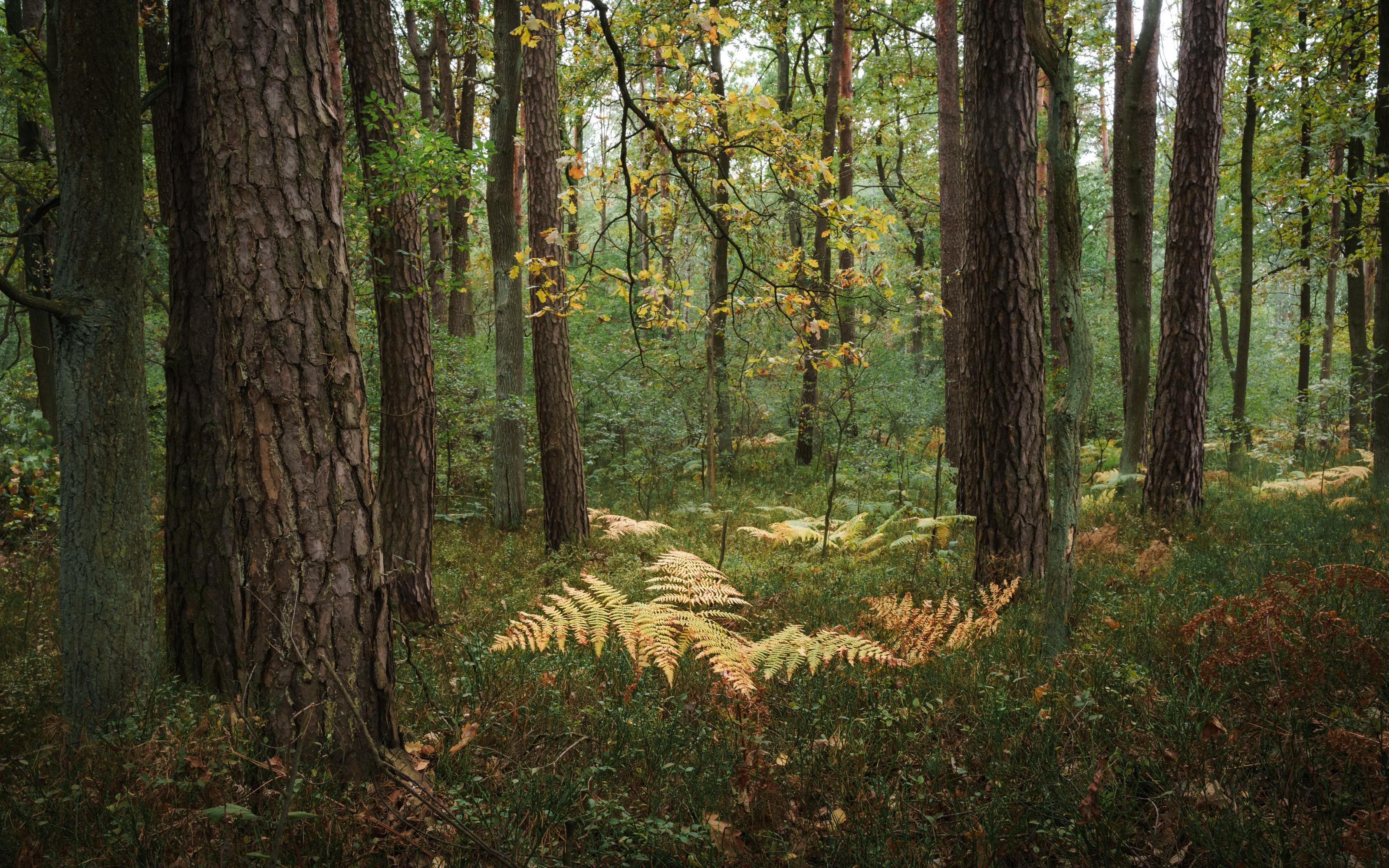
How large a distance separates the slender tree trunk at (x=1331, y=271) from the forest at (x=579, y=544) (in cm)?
325

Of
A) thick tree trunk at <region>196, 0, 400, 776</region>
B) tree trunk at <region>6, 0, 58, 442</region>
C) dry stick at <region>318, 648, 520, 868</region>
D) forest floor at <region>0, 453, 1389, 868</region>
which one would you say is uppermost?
tree trunk at <region>6, 0, 58, 442</region>

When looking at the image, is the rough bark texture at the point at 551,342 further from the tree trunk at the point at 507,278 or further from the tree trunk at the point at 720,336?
the tree trunk at the point at 720,336

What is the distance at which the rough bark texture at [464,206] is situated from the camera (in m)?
10.3

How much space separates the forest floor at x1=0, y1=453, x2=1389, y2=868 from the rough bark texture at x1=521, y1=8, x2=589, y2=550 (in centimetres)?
355

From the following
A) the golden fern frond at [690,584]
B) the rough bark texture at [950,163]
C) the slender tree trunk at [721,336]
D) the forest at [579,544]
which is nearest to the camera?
the forest at [579,544]

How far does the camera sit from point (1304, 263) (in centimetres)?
1420

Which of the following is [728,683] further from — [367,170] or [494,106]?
[494,106]

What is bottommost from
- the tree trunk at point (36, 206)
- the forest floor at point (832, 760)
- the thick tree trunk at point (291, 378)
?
the forest floor at point (832, 760)

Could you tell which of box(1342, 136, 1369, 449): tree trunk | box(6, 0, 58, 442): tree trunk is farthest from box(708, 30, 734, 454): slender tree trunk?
box(1342, 136, 1369, 449): tree trunk

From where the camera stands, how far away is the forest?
7.90 ft

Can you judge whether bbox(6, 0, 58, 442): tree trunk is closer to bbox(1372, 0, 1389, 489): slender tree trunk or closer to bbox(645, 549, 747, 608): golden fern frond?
bbox(645, 549, 747, 608): golden fern frond

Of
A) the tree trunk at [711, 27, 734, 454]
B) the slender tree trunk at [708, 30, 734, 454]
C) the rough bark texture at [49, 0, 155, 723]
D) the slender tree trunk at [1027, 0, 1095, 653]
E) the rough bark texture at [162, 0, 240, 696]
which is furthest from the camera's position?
the slender tree trunk at [708, 30, 734, 454]

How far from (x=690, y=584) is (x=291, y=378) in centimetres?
297

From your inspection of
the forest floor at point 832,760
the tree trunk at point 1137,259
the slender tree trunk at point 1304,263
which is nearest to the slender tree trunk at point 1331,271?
the slender tree trunk at point 1304,263
